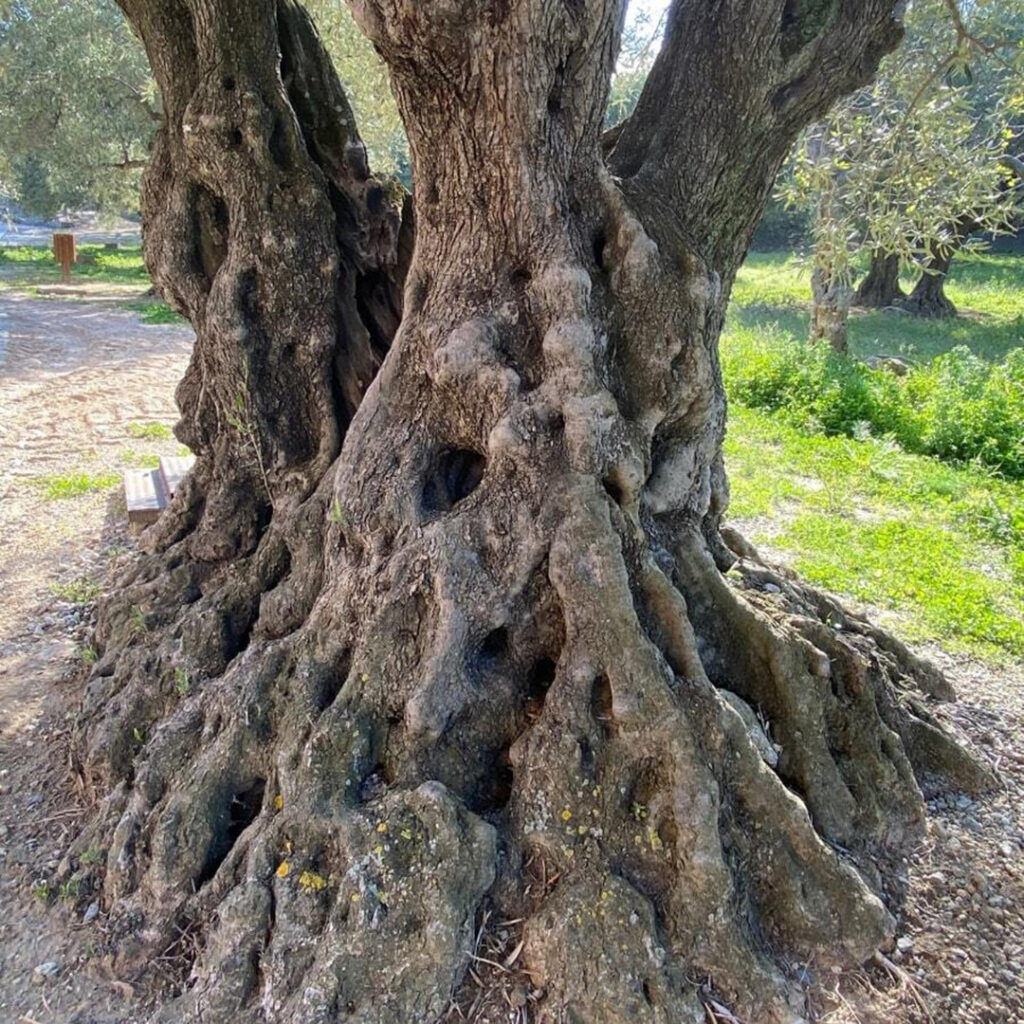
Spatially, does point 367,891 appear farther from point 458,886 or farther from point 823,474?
point 823,474

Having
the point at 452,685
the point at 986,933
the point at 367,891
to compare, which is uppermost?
the point at 452,685

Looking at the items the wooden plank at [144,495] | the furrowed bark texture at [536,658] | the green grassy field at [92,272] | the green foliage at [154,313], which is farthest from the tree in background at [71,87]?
the furrowed bark texture at [536,658]

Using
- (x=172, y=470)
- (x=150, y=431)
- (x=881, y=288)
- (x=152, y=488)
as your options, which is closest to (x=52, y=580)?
(x=152, y=488)

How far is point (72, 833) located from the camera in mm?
3479

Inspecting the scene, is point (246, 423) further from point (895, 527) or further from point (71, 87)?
point (71, 87)

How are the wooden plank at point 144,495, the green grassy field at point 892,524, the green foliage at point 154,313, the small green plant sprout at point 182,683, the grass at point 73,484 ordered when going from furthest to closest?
the green foliage at point 154,313 → the grass at point 73,484 → the wooden plank at point 144,495 → the green grassy field at point 892,524 → the small green plant sprout at point 182,683

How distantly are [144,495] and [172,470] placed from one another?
21.8 inches

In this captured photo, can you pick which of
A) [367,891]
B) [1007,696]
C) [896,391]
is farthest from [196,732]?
[896,391]

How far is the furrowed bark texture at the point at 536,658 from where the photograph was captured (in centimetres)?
267

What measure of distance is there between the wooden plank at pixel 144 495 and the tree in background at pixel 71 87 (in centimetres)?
1190

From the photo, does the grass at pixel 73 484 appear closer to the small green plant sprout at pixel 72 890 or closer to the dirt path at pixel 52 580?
the dirt path at pixel 52 580

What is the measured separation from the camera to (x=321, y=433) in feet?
13.4

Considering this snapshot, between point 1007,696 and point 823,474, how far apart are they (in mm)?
4472

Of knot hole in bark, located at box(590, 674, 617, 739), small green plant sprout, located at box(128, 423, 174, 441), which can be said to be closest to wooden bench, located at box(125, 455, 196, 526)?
small green plant sprout, located at box(128, 423, 174, 441)
